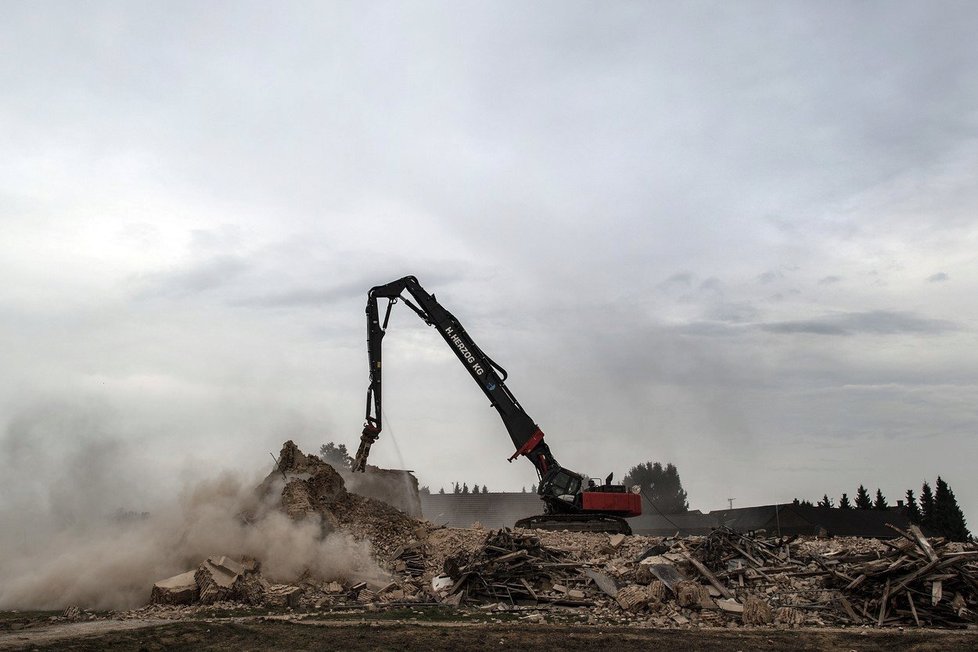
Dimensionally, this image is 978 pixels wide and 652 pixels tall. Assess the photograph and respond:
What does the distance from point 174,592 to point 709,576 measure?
13848 mm

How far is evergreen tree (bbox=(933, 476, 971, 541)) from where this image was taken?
57.4m

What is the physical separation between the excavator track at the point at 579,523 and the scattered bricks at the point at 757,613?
36.3 feet

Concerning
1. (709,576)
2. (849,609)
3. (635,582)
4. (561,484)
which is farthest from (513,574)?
(561,484)

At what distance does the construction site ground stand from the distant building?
21610 mm

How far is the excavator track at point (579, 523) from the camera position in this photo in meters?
29.9

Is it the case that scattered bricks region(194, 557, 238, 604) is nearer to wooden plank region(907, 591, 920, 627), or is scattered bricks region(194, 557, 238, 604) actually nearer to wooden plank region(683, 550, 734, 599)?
wooden plank region(683, 550, 734, 599)

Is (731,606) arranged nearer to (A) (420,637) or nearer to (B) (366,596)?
(A) (420,637)

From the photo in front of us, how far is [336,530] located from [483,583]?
6016 millimetres

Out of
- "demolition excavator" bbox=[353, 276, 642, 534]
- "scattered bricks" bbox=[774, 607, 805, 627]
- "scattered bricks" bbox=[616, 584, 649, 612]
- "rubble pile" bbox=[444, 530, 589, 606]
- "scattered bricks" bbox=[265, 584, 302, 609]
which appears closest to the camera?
"scattered bricks" bbox=[774, 607, 805, 627]

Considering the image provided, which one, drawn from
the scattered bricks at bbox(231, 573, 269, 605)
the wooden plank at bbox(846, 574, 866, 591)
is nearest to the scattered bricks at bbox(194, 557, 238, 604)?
the scattered bricks at bbox(231, 573, 269, 605)

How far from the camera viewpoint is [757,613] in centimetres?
1877

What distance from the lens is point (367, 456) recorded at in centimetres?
2811

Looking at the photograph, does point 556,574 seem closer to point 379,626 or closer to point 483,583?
point 483,583

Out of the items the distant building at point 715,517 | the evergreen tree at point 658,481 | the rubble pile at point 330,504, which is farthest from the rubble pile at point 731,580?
the evergreen tree at point 658,481
